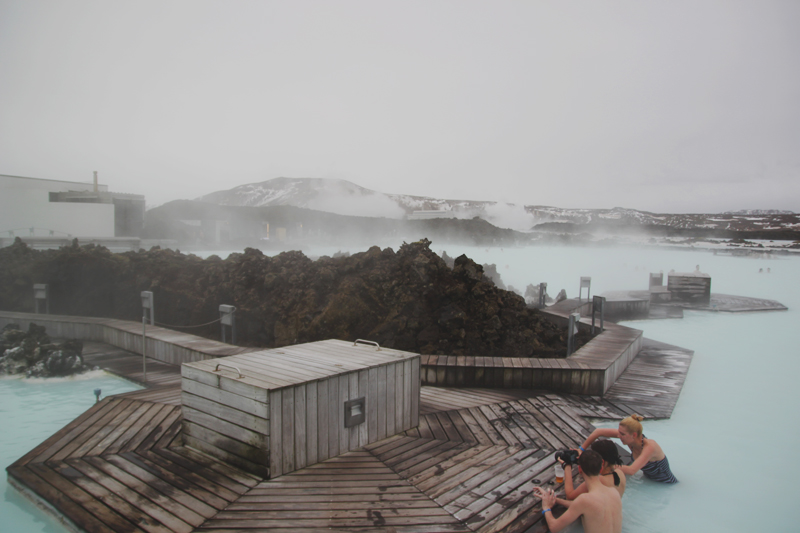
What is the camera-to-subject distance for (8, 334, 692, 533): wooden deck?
315 cm

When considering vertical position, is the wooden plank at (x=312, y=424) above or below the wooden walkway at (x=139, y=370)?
above

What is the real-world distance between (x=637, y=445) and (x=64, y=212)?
1405 inches

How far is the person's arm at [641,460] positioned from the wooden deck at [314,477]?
65 cm

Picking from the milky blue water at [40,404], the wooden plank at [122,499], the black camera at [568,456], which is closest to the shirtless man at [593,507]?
the black camera at [568,456]

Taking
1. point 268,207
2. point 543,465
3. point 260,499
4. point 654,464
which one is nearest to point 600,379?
point 654,464

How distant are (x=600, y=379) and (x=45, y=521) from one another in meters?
6.35

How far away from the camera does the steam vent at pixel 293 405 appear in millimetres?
3617

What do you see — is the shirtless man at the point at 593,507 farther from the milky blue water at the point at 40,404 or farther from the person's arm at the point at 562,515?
the milky blue water at the point at 40,404

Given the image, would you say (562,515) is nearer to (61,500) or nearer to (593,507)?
(593,507)

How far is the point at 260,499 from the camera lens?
3328mm

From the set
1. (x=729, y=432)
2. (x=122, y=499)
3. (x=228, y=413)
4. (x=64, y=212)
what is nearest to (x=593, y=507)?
(x=228, y=413)

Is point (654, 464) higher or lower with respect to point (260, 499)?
lower

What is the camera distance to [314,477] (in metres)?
3.69

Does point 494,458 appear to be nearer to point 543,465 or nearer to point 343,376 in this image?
point 543,465
